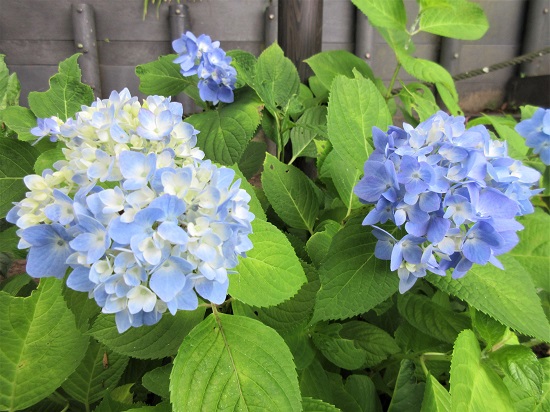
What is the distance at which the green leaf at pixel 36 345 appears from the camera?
1.99ft

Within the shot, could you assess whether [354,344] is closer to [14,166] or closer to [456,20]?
[14,166]

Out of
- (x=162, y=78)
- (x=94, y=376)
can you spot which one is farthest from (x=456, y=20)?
(x=94, y=376)

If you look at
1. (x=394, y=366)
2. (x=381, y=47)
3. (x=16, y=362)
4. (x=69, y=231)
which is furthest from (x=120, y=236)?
(x=381, y=47)

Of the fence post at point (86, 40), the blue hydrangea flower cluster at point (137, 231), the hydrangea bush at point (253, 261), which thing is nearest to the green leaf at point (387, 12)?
the hydrangea bush at point (253, 261)

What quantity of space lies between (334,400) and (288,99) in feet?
2.14

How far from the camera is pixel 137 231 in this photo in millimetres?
396

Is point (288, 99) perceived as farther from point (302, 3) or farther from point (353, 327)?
point (353, 327)

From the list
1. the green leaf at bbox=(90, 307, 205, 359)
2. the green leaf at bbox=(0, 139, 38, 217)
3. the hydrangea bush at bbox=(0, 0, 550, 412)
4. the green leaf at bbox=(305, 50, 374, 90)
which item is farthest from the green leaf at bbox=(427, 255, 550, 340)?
the green leaf at bbox=(0, 139, 38, 217)

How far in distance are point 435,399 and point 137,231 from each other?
464 millimetres

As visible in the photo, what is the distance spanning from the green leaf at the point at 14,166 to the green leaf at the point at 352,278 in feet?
1.86

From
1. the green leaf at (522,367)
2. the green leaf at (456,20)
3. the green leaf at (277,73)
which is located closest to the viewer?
the green leaf at (522,367)

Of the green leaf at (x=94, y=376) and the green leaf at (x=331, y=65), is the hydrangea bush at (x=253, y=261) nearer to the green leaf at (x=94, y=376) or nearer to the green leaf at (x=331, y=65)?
the green leaf at (x=94, y=376)

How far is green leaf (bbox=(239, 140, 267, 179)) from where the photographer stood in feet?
3.50

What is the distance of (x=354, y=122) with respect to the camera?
0.71 metres
